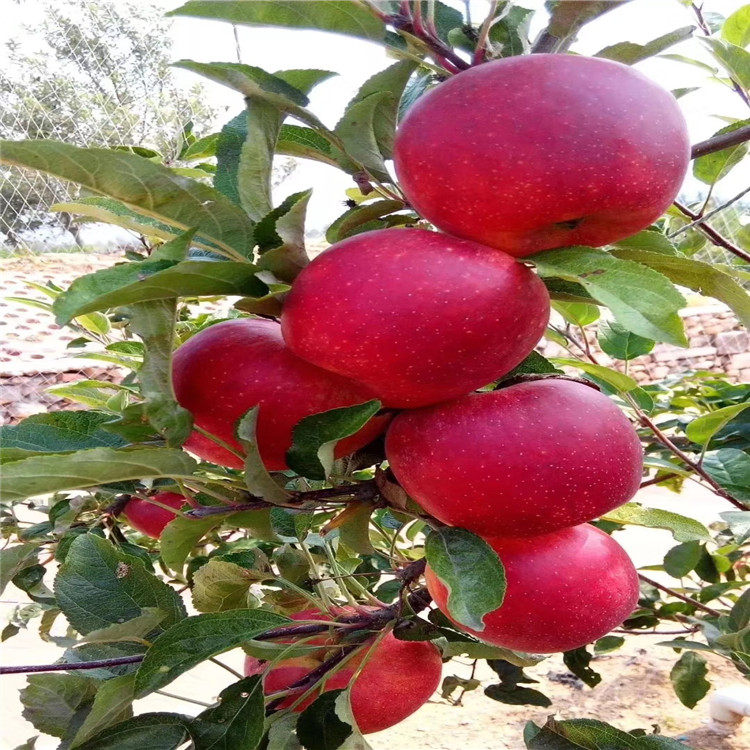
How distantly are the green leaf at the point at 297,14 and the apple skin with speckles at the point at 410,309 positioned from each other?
4.3 inches

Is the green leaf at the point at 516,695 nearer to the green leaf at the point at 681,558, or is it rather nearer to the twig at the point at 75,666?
the green leaf at the point at 681,558

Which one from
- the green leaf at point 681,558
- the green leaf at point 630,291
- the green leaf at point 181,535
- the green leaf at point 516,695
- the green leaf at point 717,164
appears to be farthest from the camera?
the green leaf at point 681,558

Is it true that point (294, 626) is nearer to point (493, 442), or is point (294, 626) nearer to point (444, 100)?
point (493, 442)

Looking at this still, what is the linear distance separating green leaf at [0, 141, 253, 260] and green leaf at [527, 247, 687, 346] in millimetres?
157

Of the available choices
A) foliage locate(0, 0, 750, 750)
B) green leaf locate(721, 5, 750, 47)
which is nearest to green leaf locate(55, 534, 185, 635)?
foliage locate(0, 0, 750, 750)

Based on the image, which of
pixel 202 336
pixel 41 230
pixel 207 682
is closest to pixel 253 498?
pixel 202 336

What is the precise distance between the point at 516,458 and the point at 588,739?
0.28 metres

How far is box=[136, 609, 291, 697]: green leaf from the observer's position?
1.35 feet

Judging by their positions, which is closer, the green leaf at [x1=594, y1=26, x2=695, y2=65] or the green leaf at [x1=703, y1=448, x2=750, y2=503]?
the green leaf at [x1=594, y1=26, x2=695, y2=65]

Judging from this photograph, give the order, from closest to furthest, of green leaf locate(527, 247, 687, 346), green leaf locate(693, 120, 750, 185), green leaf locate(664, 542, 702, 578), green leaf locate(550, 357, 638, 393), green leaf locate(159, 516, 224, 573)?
green leaf locate(527, 247, 687, 346) < green leaf locate(159, 516, 224, 573) < green leaf locate(550, 357, 638, 393) < green leaf locate(693, 120, 750, 185) < green leaf locate(664, 542, 702, 578)

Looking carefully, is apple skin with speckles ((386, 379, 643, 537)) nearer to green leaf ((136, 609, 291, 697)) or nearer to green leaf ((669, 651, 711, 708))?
green leaf ((136, 609, 291, 697))

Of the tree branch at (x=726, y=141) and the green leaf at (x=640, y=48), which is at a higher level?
the green leaf at (x=640, y=48)

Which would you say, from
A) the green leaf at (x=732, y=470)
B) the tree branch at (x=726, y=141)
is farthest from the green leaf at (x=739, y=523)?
the tree branch at (x=726, y=141)

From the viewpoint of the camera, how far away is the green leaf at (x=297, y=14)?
0.36m
